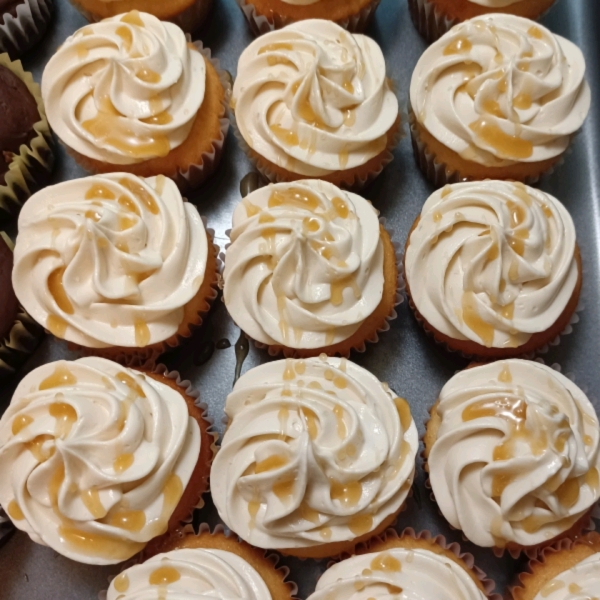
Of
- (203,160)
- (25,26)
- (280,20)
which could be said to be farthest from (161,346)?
(25,26)

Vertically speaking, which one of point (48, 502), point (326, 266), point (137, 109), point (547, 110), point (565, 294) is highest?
point (137, 109)

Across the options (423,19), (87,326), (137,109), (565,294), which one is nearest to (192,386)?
(87,326)

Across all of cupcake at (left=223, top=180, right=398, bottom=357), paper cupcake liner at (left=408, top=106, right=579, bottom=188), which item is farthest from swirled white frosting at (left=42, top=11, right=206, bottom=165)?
paper cupcake liner at (left=408, top=106, right=579, bottom=188)

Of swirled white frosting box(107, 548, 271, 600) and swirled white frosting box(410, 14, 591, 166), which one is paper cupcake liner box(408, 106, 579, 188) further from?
swirled white frosting box(107, 548, 271, 600)

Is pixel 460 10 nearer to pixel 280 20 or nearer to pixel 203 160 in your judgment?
pixel 280 20

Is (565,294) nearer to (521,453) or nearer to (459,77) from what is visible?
(521,453)
